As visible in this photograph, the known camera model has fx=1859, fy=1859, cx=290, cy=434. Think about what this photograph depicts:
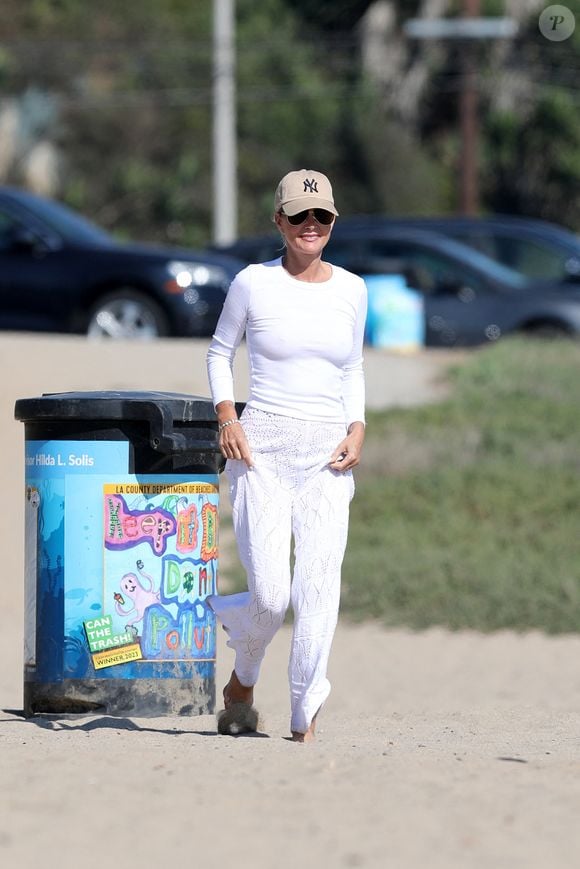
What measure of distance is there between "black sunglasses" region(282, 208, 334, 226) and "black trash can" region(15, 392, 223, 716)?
2.71ft

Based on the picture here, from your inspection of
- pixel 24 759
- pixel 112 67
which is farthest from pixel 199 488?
pixel 112 67

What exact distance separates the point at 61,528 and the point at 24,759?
1183 mm

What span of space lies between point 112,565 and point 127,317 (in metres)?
10.7

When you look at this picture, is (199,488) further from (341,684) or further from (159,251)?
(159,251)

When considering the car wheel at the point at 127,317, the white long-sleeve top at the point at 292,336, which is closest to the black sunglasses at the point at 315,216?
the white long-sleeve top at the point at 292,336

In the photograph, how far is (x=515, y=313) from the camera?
1844 cm

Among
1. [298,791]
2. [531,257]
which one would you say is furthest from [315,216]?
[531,257]

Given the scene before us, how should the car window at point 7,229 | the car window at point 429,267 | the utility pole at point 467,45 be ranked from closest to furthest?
1. the car window at point 7,229
2. the car window at point 429,267
3. the utility pole at point 467,45

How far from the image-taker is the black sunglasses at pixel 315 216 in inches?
220

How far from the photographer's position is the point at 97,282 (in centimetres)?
1627

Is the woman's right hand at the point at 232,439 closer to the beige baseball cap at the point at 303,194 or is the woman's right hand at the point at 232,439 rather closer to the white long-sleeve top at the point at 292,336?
the white long-sleeve top at the point at 292,336

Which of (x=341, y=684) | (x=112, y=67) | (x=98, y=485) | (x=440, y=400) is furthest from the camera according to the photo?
(x=112, y=67)

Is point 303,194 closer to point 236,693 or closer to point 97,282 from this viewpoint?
point 236,693

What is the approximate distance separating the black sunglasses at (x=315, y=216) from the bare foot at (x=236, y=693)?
1481 mm
